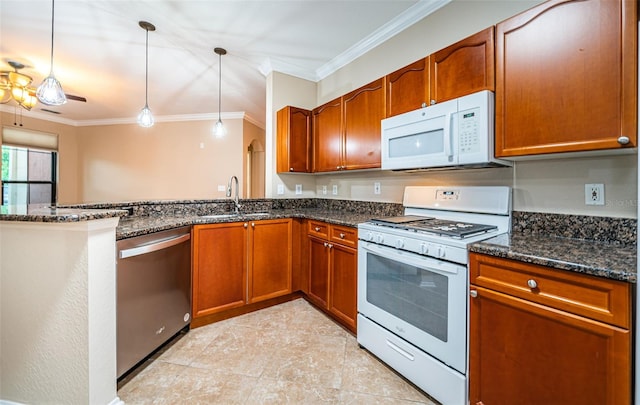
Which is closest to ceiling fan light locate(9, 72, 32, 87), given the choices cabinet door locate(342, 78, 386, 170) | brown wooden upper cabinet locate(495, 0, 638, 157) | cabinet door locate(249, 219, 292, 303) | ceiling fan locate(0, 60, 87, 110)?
ceiling fan locate(0, 60, 87, 110)

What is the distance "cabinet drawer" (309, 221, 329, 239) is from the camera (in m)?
2.28

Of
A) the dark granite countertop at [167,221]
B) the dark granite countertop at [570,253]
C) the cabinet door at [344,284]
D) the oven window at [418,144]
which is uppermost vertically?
the oven window at [418,144]

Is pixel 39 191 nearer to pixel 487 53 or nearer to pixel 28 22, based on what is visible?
pixel 28 22

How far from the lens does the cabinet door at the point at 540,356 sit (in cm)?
88

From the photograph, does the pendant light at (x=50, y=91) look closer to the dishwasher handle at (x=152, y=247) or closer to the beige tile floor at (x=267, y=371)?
the dishwasher handle at (x=152, y=247)

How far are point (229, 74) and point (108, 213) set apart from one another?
2.75 meters

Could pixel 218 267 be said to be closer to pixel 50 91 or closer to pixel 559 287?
pixel 50 91

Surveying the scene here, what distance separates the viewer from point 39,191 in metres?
5.20

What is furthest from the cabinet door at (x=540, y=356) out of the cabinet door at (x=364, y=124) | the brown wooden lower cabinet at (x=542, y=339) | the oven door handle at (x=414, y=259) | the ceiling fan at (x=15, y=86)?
the ceiling fan at (x=15, y=86)

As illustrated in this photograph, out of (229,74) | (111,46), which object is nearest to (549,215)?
(229,74)

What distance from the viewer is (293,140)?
288 cm

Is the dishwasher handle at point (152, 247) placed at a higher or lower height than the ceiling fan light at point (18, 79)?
lower

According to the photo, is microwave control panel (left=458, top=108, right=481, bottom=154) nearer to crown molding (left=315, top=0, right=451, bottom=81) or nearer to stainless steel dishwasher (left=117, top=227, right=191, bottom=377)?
crown molding (left=315, top=0, right=451, bottom=81)

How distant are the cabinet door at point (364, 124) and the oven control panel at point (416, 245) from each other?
70 centimetres
